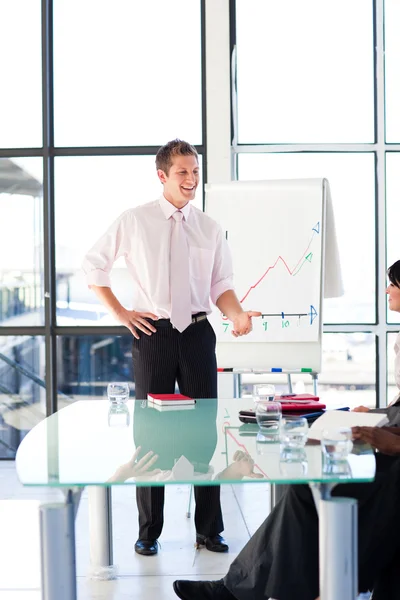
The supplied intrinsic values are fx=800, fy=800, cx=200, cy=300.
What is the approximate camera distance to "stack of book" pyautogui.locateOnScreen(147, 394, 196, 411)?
9.29 ft

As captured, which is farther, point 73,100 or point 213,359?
point 73,100

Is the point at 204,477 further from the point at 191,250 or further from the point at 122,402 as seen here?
the point at 191,250

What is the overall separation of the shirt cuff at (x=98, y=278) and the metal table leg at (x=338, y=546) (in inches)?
73.7

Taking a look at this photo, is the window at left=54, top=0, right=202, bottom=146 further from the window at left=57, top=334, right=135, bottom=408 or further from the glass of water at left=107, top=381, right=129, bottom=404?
the glass of water at left=107, top=381, right=129, bottom=404

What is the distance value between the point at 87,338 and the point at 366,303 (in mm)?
1924

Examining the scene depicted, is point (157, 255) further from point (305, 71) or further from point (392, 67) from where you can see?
point (392, 67)

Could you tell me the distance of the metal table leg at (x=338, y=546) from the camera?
186 cm

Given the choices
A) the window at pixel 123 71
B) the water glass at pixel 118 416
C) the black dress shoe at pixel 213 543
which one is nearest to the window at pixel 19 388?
the window at pixel 123 71

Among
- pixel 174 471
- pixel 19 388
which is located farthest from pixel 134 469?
pixel 19 388

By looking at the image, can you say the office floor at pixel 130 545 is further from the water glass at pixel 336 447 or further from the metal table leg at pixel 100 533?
the water glass at pixel 336 447

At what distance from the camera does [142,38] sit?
5371 millimetres

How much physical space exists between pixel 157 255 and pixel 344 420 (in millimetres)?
1342

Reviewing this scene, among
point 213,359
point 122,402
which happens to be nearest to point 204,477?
point 122,402

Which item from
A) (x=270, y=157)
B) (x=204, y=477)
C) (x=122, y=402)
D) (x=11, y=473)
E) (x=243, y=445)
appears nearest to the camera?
(x=204, y=477)
